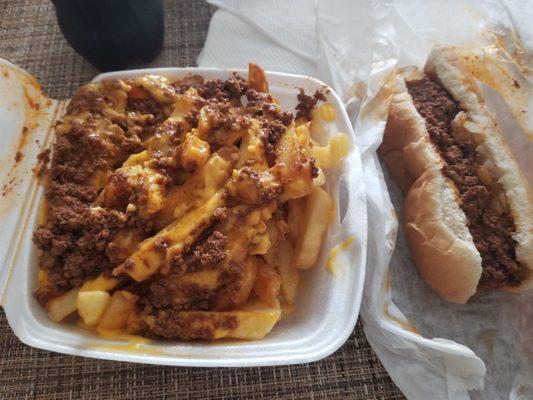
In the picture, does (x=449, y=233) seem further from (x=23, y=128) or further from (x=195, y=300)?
(x=23, y=128)

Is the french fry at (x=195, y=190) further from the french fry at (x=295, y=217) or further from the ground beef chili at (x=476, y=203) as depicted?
the ground beef chili at (x=476, y=203)

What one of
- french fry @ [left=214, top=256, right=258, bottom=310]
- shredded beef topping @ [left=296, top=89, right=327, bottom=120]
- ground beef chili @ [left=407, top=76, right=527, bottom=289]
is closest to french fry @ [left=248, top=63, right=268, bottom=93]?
shredded beef topping @ [left=296, top=89, right=327, bottom=120]

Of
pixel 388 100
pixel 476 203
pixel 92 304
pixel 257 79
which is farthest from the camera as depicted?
pixel 388 100

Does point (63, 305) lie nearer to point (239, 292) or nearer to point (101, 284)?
point (101, 284)

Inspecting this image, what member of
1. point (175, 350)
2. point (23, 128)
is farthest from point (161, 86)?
point (175, 350)

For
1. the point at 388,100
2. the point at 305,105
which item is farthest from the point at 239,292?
the point at 388,100

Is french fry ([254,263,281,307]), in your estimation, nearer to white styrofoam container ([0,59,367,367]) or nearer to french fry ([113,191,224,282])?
white styrofoam container ([0,59,367,367])

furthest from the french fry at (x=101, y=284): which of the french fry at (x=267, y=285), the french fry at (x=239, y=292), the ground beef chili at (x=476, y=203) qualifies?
the ground beef chili at (x=476, y=203)
